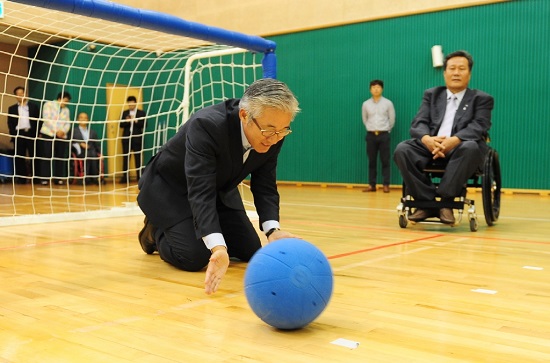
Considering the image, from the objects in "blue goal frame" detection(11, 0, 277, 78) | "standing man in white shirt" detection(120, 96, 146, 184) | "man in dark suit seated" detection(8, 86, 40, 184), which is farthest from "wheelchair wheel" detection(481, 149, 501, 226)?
"standing man in white shirt" detection(120, 96, 146, 184)

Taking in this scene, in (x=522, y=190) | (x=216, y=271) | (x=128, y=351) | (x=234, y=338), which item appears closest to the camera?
(x=128, y=351)

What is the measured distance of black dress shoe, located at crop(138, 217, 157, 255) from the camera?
2.69 meters

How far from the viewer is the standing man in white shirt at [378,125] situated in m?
7.66

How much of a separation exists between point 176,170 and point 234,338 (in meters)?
1.12

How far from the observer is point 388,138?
773 centimetres

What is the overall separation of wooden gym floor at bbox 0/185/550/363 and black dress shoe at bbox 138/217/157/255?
4cm

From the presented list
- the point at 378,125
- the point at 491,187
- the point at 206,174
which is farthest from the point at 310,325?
the point at 378,125

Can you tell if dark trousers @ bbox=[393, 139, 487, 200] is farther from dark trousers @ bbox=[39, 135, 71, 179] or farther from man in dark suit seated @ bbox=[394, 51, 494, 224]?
dark trousers @ bbox=[39, 135, 71, 179]

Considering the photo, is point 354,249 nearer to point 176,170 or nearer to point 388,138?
point 176,170

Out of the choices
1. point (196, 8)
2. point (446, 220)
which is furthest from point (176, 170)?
point (196, 8)

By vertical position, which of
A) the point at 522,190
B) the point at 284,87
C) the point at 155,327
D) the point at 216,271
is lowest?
the point at 522,190

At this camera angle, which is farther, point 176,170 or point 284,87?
point 176,170

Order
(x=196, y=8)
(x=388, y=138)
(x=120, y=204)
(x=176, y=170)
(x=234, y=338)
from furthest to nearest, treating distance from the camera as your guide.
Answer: (x=196, y=8) → (x=388, y=138) → (x=120, y=204) → (x=176, y=170) → (x=234, y=338)

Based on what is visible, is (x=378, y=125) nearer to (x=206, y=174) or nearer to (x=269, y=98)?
(x=206, y=174)
